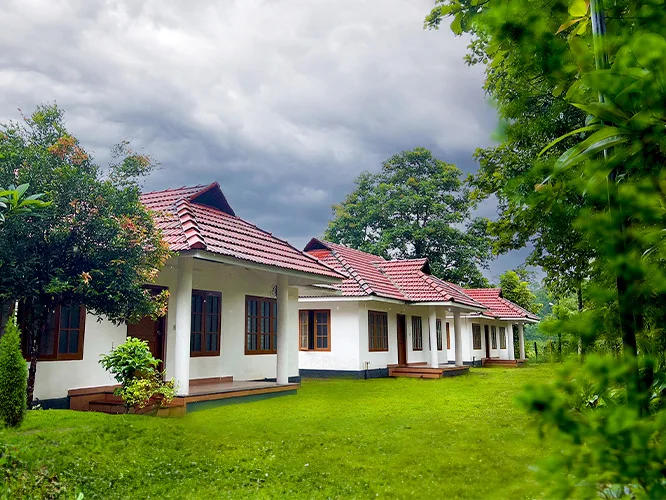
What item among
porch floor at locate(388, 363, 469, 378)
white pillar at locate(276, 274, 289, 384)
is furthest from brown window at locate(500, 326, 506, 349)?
white pillar at locate(276, 274, 289, 384)

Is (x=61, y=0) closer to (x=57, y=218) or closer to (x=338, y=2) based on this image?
(x=338, y=2)

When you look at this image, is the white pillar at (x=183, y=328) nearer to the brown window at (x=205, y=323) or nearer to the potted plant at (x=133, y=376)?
the potted plant at (x=133, y=376)

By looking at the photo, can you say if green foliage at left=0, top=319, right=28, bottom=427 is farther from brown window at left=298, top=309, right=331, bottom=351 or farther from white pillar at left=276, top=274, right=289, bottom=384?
brown window at left=298, top=309, right=331, bottom=351

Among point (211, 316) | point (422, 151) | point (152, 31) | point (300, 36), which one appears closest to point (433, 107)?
point (300, 36)

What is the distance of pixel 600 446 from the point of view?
788 millimetres

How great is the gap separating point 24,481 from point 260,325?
30.3 feet

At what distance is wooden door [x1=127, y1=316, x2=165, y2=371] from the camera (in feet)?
36.6

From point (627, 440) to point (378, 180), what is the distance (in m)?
37.2

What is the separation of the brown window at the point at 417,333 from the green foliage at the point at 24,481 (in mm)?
17984

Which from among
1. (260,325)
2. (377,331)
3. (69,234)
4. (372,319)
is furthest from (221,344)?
(377,331)

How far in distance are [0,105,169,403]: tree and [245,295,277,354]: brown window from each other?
5.06 meters

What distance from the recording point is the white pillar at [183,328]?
1016cm

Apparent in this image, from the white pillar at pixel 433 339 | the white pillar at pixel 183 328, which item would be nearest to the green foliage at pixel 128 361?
the white pillar at pixel 183 328

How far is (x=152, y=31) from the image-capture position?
18281 millimetres
